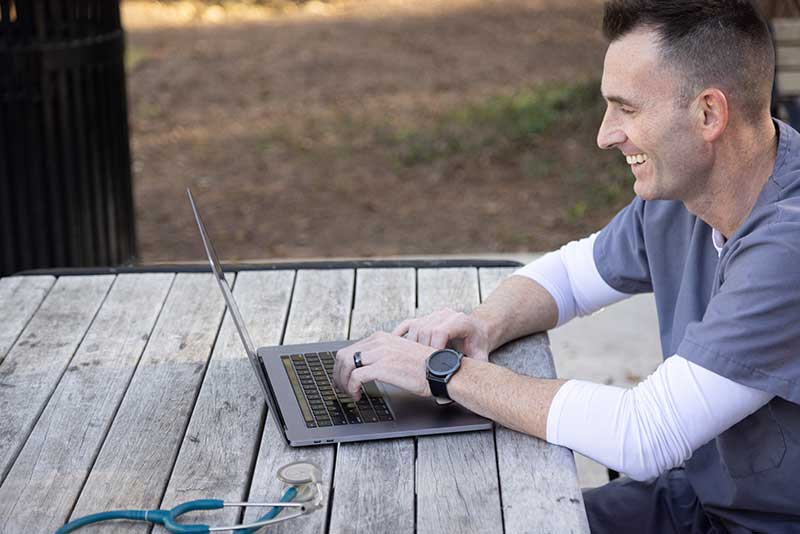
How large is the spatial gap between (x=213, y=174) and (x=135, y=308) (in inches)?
185

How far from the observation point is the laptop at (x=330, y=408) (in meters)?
1.94

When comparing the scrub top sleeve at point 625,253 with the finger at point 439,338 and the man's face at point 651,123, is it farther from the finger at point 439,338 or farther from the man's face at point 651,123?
the finger at point 439,338

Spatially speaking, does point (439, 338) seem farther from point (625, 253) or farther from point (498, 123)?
point (498, 123)

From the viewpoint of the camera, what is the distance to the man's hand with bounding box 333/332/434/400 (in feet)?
6.66

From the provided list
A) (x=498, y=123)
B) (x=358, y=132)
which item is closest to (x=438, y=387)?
(x=498, y=123)

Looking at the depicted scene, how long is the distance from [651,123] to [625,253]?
→ 1.67 feet

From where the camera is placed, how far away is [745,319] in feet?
5.93

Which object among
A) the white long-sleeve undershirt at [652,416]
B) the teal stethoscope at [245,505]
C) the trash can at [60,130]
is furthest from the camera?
the trash can at [60,130]

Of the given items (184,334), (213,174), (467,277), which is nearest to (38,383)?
(184,334)

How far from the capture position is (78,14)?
4.19 m

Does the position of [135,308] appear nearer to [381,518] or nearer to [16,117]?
[381,518]

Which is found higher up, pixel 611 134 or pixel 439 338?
pixel 611 134

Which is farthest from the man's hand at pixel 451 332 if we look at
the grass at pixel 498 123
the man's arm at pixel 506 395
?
the grass at pixel 498 123

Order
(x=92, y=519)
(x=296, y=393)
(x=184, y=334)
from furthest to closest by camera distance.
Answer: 1. (x=184, y=334)
2. (x=296, y=393)
3. (x=92, y=519)
